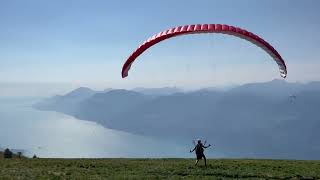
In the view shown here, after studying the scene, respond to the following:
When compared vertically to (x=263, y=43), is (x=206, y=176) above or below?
below

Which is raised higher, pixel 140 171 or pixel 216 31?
pixel 216 31

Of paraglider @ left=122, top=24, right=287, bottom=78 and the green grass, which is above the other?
paraglider @ left=122, top=24, right=287, bottom=78

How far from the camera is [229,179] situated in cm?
2480

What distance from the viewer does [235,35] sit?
26703 millimetres

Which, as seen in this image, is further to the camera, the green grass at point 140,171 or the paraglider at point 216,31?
the paraglider at point 216,31

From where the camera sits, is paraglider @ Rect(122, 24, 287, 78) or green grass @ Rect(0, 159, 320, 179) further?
paraglider @ Rect(122, 24, 287, 78)

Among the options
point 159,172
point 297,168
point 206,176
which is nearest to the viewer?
point 206,176

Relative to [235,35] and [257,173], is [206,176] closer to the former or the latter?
[257,173]

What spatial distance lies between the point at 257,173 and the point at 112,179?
9422 millimetres

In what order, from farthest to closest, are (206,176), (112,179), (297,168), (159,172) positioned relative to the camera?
(297,168)
(159,172)
(206,176)
(112,179)

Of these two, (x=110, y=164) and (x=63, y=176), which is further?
(x=110, y=164)

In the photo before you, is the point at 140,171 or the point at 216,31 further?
the point at 140,171

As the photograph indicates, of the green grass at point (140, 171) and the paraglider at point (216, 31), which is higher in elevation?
the paraglider at point (216, 31)

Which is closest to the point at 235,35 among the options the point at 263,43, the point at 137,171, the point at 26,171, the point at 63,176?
the point at 263,43
